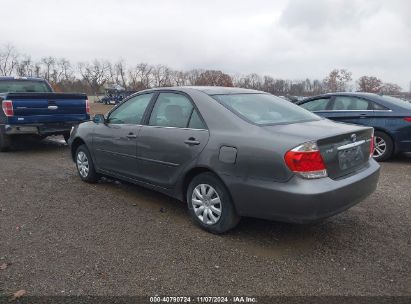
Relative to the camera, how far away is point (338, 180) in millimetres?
3557

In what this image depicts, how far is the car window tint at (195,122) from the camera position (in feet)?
13.6

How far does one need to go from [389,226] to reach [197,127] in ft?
7.88

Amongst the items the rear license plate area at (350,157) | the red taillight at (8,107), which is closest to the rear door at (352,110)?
the rear license plate area at (350,157)

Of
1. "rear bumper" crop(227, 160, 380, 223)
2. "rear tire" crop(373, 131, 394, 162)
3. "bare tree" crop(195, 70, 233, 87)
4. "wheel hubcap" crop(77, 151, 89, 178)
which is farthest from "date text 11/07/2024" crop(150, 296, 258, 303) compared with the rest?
"bare tree" crop(195, 70, 233, 87)

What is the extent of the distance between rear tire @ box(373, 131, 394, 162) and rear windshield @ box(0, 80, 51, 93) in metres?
8.59

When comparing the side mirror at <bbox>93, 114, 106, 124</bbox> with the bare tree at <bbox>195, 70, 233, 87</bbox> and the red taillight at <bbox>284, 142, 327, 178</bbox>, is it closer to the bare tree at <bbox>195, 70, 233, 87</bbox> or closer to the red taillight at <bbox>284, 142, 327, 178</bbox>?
the red taillight at <bbox>284, 142, 327, 178</bbox>

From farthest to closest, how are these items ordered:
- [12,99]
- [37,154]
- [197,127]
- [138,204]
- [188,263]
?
[37,154] < [12,99] < [138,204] < [197,127] < [188,263]

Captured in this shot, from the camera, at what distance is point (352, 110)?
323 inches

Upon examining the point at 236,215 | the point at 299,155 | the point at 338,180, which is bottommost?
the point at 236,215

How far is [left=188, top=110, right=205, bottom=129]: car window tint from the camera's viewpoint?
414 cm

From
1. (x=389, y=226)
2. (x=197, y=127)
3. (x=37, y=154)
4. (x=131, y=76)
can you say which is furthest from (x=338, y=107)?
(x=131, y=76)

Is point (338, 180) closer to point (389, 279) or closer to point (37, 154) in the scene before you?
point (389, 279)

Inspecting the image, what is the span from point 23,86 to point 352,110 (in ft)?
28.3

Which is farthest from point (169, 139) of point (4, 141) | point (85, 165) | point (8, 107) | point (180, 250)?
point (4, 141)
